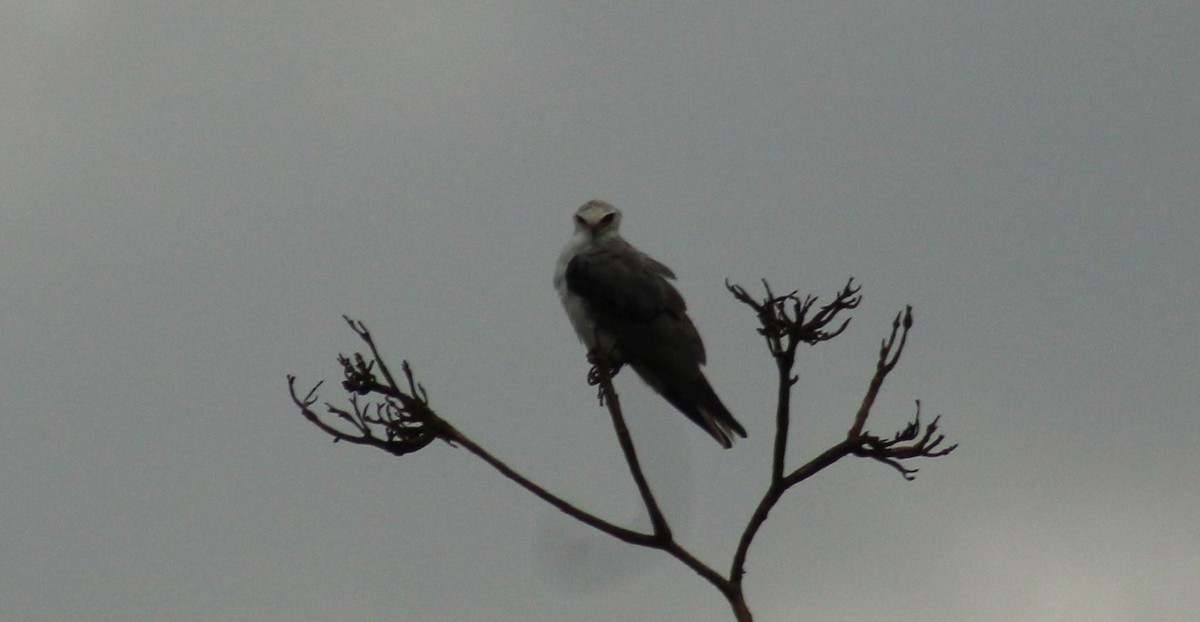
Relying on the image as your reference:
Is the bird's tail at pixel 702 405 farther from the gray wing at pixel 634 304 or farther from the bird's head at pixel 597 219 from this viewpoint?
the bird's head at pixel 597 219

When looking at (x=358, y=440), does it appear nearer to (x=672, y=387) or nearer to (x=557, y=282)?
(x=672, y=387)

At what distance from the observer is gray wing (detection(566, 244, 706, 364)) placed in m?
10.5

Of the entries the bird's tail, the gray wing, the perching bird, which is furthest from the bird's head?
the bird's tail

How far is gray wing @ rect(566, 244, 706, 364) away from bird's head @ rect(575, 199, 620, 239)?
3.84 ft

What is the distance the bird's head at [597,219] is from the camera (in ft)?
40.5

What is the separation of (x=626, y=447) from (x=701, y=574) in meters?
0.62

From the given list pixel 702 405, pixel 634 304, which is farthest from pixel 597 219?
pixel 702 405

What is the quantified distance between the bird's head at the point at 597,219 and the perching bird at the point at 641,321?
25.2 inches

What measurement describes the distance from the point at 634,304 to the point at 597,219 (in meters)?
1.95

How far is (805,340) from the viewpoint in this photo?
594 centimetres

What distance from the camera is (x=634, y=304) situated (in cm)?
1065

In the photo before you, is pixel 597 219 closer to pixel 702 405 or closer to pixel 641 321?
pixel 641 321

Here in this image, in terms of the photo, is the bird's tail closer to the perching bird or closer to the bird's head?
the perching bird

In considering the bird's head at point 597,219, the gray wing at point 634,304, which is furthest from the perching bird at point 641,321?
the bird's head at point 597,219
